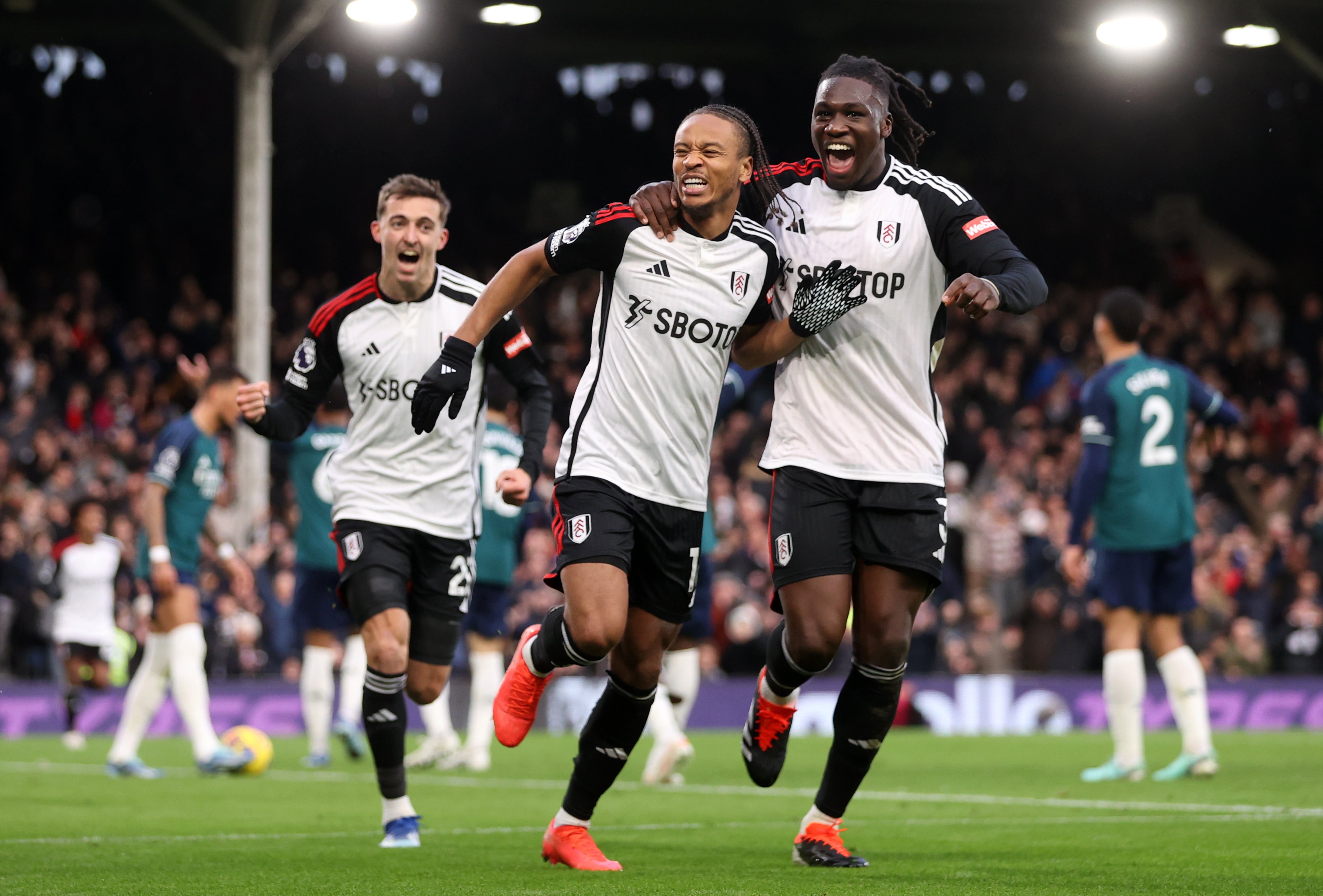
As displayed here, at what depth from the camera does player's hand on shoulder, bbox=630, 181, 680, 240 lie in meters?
5.49

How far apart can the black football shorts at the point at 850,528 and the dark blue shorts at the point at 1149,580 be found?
14.0 ft

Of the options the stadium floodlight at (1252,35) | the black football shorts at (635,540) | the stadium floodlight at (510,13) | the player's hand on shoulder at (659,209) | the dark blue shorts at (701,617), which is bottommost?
the dark blue shorts at (701,617)

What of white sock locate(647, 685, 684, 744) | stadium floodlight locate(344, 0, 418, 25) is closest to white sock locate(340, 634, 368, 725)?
white sock locate(647, 685, 684, 744)

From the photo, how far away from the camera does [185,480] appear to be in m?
10.2

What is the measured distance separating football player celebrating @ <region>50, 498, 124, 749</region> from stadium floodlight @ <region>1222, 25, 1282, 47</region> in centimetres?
1336

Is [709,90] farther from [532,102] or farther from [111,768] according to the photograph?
[111,768]

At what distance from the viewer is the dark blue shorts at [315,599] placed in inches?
441

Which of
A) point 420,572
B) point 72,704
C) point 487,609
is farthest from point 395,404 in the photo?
point 72,704

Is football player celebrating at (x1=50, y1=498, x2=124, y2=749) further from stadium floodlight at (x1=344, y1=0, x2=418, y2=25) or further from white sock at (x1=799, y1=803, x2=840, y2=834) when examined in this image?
white sock at (x1=799, y1=803, x2=840, y2=834)

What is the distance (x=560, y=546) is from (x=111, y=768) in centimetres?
597

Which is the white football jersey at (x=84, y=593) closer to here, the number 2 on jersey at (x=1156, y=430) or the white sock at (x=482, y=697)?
the white sock at (x=482, y=697)

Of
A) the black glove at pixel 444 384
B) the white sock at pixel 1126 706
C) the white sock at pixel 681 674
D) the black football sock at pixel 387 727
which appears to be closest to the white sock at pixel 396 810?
the black football sock at pixel 387 727

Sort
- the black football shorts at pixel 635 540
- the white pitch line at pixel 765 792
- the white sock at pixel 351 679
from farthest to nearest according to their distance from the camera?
the white sock at pixel 351 679 → the white pitch line at pixel 765 792 → the black football shorts at pixel 635 540

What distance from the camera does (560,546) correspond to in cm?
539
